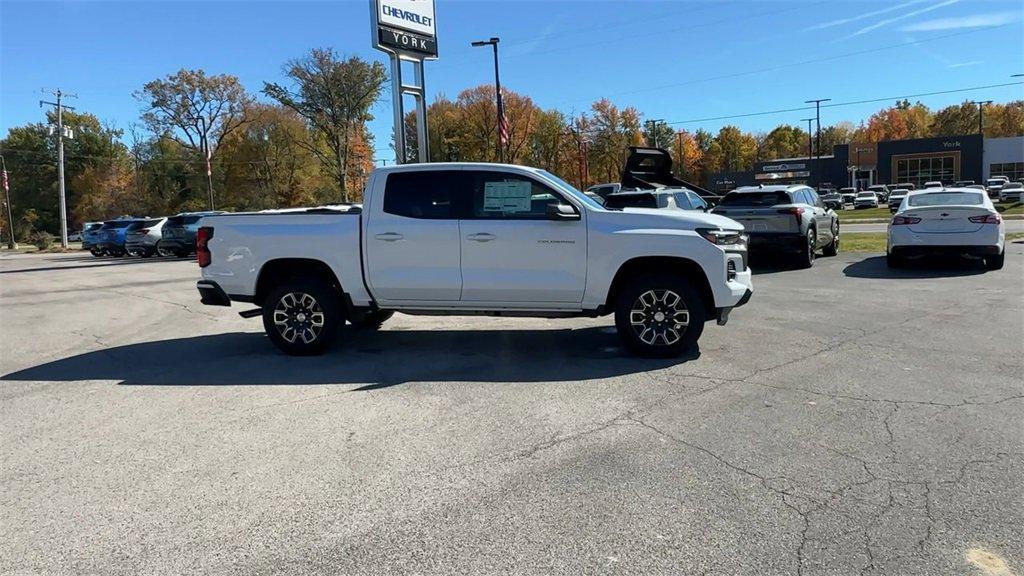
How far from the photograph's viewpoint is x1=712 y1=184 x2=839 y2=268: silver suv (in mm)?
13445

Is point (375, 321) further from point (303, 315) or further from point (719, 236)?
point (719, 236)

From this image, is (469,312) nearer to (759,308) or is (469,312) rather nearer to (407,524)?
(407,524)

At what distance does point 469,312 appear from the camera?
720 centimetres

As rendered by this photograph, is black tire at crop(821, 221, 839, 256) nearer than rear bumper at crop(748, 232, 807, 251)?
No

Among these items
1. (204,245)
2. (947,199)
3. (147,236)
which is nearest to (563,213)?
(204,245)

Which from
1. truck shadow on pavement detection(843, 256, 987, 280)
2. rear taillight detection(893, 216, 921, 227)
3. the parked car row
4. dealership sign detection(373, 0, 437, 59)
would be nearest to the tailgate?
truck shadow on pavement detection(843, 256, 987, 280)

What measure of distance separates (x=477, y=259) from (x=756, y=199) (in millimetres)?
9005

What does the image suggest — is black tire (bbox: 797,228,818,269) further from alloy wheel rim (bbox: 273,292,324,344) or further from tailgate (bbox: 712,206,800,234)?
alloy wheel rim (bbox: 273,292,324,344)

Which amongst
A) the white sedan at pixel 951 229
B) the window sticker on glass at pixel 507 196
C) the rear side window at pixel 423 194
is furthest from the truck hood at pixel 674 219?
the white sedan at pixel 951 229

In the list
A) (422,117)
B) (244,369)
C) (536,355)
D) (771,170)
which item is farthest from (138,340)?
(771,170)

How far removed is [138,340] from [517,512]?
286 inches

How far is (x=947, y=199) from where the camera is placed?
506 inches

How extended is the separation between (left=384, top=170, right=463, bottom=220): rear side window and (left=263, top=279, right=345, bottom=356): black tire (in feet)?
3.80

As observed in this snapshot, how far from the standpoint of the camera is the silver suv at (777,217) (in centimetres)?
1345
